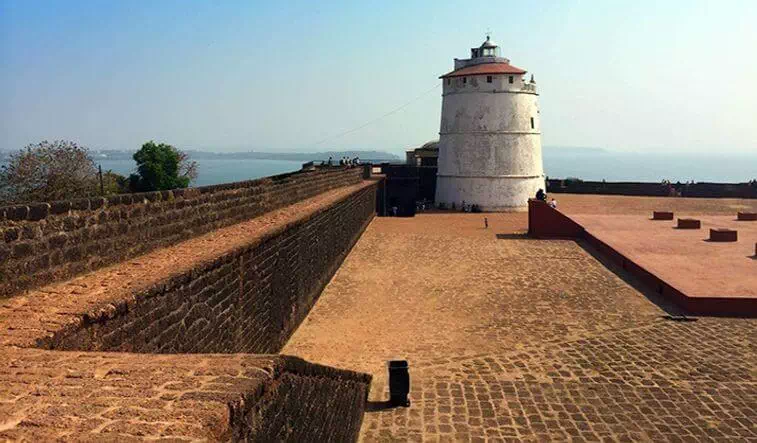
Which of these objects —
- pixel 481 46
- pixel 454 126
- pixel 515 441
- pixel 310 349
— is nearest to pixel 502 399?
pixel 515 441

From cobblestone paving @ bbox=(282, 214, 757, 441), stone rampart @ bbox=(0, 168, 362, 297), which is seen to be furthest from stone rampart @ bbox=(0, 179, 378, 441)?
cobblestone paving @ bbox=(282, 214, 757, 441)

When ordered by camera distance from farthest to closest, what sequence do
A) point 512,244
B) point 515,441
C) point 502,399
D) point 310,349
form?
point 512,244 < point 310,349 < point 502,399 < point 515,441

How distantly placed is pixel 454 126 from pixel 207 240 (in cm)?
2684

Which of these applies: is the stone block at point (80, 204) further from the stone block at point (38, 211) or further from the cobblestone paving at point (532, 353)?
the cobblestone paving at point (532, 353)

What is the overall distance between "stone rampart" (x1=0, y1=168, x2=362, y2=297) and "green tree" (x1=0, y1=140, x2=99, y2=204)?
19.8 meters

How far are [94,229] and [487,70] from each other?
28914 mm

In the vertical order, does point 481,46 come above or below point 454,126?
above

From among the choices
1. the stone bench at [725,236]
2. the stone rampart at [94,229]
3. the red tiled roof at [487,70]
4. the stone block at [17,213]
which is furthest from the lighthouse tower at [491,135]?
the stone block at [17,213]

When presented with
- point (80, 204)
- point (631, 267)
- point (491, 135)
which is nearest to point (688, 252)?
point (631, 267)

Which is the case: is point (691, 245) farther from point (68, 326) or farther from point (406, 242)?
point (68, 326)

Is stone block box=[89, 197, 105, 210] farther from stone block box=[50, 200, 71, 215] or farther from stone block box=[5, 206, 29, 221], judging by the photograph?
stone block box=[5, 206, 29, 221]

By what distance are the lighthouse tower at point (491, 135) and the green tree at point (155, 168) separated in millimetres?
20732

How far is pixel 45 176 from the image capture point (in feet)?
83.4

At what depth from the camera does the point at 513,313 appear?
10.7 metres
